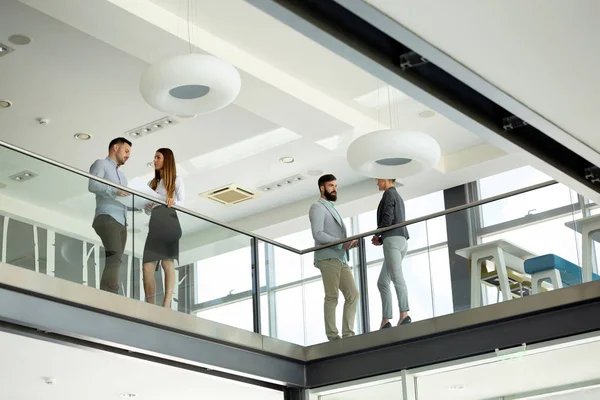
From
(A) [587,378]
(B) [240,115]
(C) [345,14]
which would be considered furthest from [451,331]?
(C) [345,14]

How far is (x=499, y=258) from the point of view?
9.17 meters

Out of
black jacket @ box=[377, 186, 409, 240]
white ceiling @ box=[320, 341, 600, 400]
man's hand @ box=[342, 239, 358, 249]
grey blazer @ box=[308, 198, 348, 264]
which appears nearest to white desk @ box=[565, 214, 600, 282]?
white ceiling @ box=[320, 341, 600, 400]

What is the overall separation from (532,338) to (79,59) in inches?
225

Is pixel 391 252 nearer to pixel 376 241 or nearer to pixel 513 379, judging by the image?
pixel 376 241

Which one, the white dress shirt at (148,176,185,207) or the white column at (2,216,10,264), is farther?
the white dress shirt at (148,176,185,207)

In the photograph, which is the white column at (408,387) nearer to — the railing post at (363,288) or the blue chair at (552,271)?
the railing post at (363,288)

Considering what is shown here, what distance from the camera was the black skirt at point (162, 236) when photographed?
8953mm

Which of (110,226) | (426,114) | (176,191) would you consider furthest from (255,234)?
(426,114)

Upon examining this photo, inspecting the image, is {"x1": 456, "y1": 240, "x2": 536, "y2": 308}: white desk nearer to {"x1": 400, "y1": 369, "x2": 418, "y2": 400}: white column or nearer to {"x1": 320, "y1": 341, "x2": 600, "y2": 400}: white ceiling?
{"x1": 320, "y1": 341, "x2": 600, "y2": 400}: white ceiling

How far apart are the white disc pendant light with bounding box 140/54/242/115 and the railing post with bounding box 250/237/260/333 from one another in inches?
98.1

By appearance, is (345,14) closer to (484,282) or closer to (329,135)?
(484,282)

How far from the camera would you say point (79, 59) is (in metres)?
10.4

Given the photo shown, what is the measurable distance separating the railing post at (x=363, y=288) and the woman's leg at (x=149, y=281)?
235 cm

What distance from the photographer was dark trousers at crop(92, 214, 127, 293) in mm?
8469
